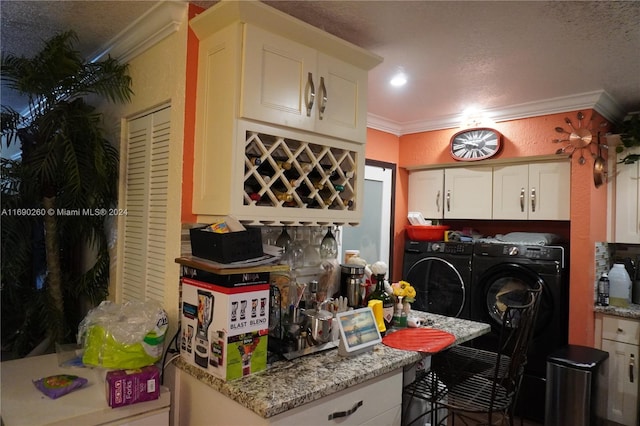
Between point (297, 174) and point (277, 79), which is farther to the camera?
point (297, 174)

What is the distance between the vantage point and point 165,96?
1981 mm

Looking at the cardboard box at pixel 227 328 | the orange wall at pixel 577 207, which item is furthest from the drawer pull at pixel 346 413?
the orange wall at pixel 577 207

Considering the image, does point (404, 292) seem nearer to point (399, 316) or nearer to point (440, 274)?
point (399, 316)

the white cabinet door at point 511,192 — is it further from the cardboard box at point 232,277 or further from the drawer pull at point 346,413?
the cardboard box at point 232,277

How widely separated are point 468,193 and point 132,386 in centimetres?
311

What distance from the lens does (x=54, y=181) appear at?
2.18m

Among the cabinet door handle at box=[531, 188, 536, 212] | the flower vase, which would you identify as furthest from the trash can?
the flower vase

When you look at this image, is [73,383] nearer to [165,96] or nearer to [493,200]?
[165,96]

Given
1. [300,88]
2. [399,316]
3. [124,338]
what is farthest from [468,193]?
[124,338]

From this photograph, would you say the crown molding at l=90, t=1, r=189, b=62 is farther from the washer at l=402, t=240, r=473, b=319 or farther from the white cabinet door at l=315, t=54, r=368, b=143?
the washer at l=402, t=240, r=473, b=319

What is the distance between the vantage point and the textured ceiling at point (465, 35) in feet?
6.08

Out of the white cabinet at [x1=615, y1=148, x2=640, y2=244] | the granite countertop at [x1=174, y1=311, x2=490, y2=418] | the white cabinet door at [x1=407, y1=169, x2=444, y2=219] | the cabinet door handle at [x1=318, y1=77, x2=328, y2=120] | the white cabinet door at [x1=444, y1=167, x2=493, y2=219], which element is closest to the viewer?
the granite countertop at [x1=174, y1=311, x2=490, y2=418]

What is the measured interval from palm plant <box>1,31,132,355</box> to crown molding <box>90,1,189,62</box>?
3.9 inches

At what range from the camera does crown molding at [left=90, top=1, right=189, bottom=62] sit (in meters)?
1.86
